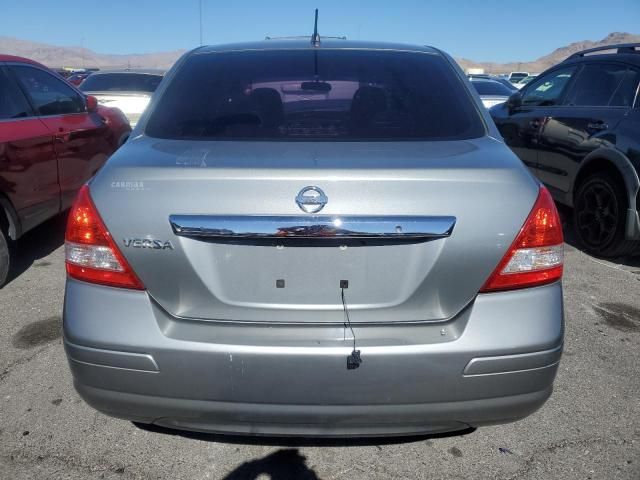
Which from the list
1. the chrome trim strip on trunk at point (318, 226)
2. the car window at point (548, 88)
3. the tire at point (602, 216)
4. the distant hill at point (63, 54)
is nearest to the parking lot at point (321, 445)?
the chrome trim strip on trunk at point (318, 226)

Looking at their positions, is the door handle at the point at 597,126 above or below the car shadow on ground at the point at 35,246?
above

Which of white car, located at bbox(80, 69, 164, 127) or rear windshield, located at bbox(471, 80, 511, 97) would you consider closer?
white car, located at bbox(80, 69, 164, 127)

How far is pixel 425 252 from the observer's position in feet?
6.08

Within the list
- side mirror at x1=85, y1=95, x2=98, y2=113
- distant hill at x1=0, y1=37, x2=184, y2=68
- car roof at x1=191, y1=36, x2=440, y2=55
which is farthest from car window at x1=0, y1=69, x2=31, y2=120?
distant hill at x1=0, y1=37, x2=184, y2=68

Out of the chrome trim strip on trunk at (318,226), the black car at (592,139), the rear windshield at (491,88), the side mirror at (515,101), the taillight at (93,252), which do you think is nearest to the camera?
the chrome trim strip on trunk at (318,226)

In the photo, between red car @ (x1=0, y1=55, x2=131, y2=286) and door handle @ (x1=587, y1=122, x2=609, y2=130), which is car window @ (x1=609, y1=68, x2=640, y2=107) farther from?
red car @ (x1=0, y1=55, x2=131, y2=286)

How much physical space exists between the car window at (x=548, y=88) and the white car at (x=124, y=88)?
232 inches

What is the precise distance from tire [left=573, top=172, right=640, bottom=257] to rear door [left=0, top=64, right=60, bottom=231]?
4.65m

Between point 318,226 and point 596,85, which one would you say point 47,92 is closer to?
point 318,226

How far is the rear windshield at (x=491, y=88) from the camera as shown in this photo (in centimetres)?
1236

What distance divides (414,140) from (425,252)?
57 cm

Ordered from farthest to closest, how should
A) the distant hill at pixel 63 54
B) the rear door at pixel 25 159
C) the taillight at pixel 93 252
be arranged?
the distant hill at pixel 63 54, the rear door at pixel 25 159, the taillight at pixel 93 252

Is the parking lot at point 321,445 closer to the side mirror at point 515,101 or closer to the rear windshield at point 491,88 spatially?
the side mirror at point 515,101

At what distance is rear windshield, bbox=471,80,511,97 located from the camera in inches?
487
